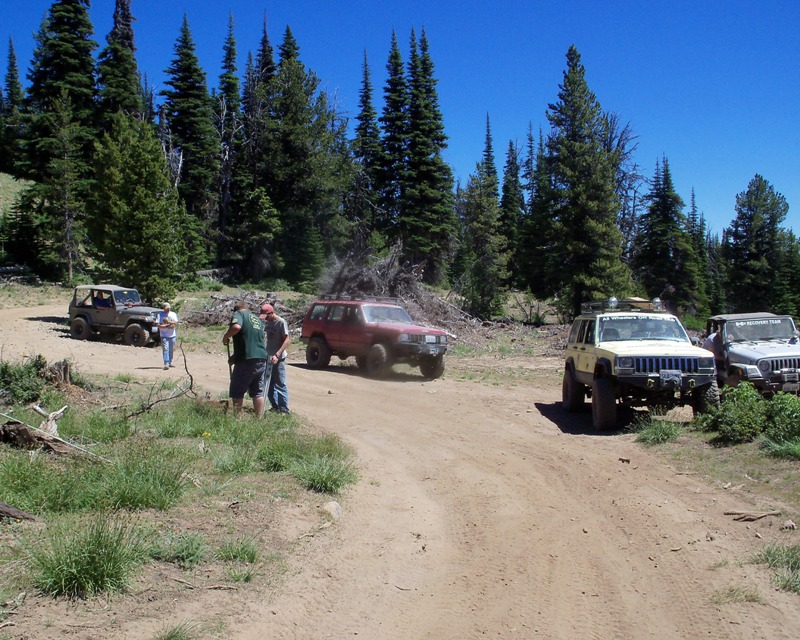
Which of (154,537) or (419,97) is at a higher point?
(419,97)

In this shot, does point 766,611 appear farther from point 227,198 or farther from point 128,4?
point 128,4

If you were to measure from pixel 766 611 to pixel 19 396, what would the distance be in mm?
9142

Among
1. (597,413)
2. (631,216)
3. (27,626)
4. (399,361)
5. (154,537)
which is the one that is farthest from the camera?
(631,216)

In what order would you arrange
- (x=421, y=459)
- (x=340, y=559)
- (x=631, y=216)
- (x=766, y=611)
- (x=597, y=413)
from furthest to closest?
(x=631, y=216)
(x=597, y=413)
(x=421, y=459)
(x=340, y=559)
(x=766, y=611)

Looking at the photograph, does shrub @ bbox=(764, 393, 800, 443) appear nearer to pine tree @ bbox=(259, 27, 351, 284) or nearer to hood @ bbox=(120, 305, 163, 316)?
hood @ bbox=(120, 305, 163, 316)

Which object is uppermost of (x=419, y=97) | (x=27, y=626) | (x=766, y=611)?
(x=419, y=97)

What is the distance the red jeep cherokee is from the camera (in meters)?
17.6

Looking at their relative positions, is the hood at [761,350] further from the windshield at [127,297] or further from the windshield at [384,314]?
the windshield at [127,297]

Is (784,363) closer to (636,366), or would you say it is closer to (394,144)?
(636,366)

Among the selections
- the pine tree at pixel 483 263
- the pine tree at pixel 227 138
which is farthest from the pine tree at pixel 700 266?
the pine tree at pixel 227 138

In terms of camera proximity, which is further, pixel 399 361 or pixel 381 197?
pixel 381 197

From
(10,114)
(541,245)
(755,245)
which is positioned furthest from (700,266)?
(10,114)

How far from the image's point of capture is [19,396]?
9547 millimetres

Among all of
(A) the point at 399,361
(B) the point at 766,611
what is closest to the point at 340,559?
(B) the point at 766,611
